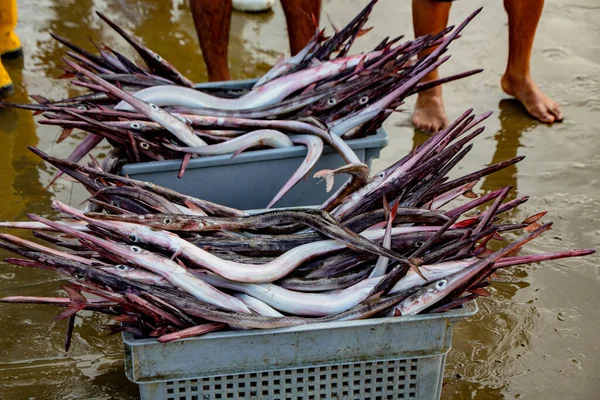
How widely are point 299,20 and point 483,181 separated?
4.09ft

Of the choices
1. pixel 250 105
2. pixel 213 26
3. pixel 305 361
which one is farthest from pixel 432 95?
pixel 305 361

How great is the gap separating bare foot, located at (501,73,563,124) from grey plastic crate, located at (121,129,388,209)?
1.70 metres

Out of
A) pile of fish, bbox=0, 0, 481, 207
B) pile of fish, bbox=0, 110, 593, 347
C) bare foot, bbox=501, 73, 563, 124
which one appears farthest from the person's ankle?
pile of fish, bbox=0, 110, 593, 347

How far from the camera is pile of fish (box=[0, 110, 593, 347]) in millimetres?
1852

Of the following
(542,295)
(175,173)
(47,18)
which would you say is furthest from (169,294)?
(47,18)

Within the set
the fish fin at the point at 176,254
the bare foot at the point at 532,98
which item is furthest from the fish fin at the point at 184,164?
the bare foot at the point at 532,98

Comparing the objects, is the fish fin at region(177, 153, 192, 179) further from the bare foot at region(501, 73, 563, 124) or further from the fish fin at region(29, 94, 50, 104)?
the bare foot at region(501, 73, 563, 124)

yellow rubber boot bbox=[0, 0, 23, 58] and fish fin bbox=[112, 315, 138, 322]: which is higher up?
yellow rubber boot bbox=[0, 0, 23, 58]

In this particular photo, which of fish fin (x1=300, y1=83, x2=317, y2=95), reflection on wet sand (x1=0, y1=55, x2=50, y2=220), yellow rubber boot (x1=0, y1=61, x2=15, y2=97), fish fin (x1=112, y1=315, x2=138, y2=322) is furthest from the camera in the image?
yellow rubber boot (x1=0, y1=61, x2=15, y2=97)

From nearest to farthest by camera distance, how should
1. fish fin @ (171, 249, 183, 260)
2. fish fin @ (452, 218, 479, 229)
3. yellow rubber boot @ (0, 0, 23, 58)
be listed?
1. fish fin @ (171, 249, 183, 260)
2. fish fin @ (452, 218, 479, 229)
3. yellow rubber boot @ (0, 0, 23, 58)

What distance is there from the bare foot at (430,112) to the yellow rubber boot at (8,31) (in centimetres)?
269

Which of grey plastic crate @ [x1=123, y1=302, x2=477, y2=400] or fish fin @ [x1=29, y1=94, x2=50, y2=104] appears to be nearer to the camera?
A: grey plastic crate @ [x1=123, y1=302, x2=477, y2=400]

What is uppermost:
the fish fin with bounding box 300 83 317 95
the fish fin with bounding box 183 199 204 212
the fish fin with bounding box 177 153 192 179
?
the fish fin with bounding box 300 83 317 95

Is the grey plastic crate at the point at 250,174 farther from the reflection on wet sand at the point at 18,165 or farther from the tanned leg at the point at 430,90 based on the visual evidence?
the tanned leg at the point at 430,90
